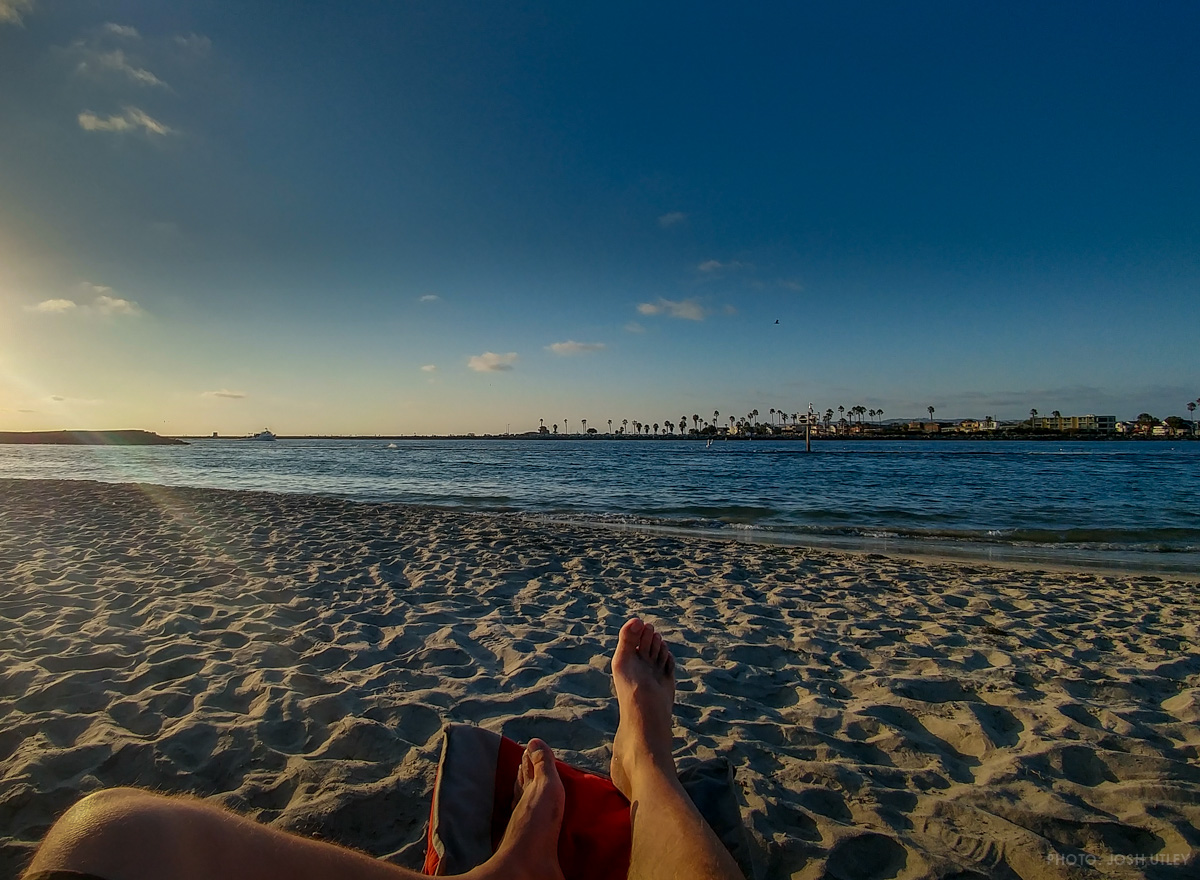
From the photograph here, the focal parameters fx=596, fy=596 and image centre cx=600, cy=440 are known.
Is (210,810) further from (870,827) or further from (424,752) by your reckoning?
(870,827)

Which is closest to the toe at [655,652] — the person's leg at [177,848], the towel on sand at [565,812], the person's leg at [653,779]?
→ the person's leg at [653,779]

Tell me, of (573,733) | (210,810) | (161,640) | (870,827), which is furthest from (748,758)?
(161,640)

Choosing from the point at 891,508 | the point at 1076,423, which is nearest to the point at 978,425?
the point at 1076,423

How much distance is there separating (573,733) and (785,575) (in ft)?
10.8

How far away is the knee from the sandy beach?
0.98m

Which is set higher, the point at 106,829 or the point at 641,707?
the point at 106,829

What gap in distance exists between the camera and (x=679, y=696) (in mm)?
2590

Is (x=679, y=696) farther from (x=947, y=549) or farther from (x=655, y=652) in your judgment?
(x=947, y=549)

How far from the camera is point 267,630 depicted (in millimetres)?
3271

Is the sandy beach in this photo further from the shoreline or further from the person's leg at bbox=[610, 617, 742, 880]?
the shoreline

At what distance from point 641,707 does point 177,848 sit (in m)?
1.44

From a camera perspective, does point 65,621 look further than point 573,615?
No

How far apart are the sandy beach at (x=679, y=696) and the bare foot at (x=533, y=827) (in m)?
0.43

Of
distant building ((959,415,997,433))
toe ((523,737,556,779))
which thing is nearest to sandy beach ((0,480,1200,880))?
toe ((523,737,556,779))
